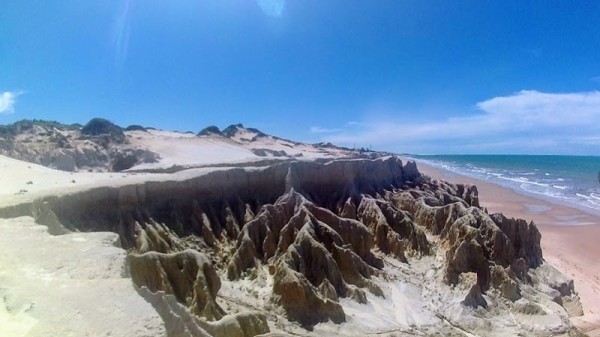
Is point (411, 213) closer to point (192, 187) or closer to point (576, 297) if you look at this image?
point (576, 297)

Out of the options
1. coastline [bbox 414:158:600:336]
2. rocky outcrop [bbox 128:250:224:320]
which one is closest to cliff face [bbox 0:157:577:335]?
rocky outcrop [bbox 128:250:224:320]

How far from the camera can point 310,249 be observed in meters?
21.5

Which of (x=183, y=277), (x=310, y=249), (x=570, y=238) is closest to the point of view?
(x=183, y=277)

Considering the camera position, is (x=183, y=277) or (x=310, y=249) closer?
(x=183, y=277)

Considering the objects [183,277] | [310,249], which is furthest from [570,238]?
[183,277]

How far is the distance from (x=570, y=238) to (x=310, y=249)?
3484cm

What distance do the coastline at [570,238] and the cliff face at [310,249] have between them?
1841 millimetres

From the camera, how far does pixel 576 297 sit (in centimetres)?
2519

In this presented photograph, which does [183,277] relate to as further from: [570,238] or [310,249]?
[570,238]

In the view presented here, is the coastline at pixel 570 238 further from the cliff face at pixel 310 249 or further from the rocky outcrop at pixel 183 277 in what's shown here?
the rocky outcrop at pixel 183 277

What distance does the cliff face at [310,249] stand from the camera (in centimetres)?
1836

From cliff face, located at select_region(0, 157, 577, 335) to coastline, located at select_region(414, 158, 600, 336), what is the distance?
1841mm

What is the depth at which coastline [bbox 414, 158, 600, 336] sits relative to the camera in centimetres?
2617

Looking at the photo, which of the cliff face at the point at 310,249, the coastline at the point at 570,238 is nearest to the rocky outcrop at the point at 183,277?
the cliff face at the point at 310,249
